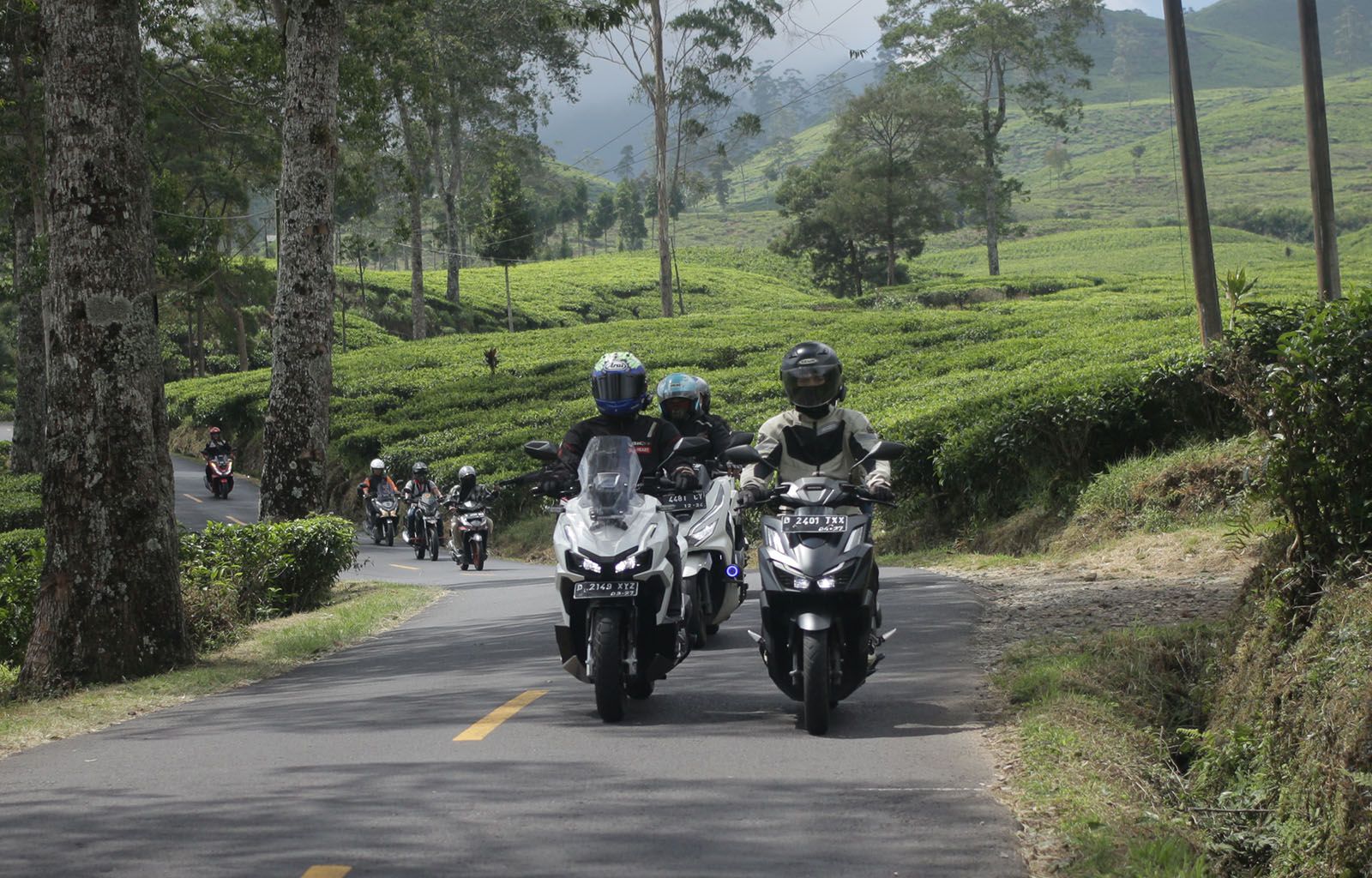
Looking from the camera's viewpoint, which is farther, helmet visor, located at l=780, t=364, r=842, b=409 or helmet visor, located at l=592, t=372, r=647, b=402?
helmet visor, located at l=592, t=372, r=647, b=402

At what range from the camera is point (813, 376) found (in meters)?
8.72

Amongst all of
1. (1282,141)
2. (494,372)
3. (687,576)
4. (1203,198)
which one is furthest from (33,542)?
(1282,141)

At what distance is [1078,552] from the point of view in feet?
54.6

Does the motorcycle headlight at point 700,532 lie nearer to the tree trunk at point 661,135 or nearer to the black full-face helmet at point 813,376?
the black full-face helmet at point 813,376

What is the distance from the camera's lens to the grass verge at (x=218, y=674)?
9219 millimetres

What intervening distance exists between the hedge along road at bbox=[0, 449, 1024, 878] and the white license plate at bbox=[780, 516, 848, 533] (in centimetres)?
109

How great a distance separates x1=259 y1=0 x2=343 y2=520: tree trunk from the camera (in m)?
17.7

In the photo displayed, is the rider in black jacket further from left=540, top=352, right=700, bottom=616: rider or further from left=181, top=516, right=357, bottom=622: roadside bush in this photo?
left=181, top=516, right=357, bottom=622: roadside bush

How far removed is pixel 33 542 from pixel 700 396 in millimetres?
9541

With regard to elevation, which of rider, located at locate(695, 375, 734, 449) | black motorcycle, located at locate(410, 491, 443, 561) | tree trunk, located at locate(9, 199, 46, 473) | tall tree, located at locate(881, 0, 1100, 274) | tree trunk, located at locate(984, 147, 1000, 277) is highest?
tall tree, located at locate(881, 0, 1100, 274)

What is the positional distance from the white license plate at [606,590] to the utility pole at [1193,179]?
12737 mm

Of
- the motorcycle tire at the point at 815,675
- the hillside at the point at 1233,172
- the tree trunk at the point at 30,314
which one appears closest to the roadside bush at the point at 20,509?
the tree trunk at the point at 30,314

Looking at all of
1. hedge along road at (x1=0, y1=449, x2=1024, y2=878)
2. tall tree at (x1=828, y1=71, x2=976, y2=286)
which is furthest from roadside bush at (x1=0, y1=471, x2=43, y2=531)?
tall tree at (x1=828, y1=71, x2=976, y2=286)

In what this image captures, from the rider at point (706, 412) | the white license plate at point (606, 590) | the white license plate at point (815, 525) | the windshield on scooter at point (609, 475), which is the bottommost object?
the white license plate at point (606, 590)
